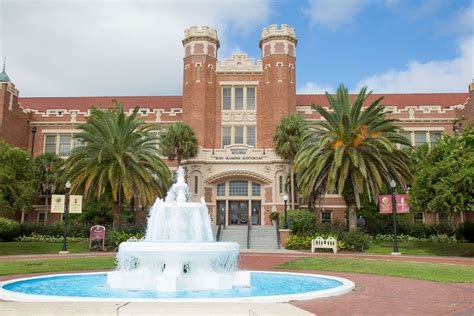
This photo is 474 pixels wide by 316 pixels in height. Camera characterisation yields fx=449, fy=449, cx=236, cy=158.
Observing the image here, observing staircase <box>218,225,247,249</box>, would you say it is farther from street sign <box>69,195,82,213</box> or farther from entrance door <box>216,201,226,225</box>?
street sign <box>69,195,82,213</box>

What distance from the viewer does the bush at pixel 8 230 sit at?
30969 mm

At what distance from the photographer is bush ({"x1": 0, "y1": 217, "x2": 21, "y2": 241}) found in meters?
31.0

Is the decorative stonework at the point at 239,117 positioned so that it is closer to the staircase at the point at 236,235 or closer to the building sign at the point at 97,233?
the staircase at the point at 236,235

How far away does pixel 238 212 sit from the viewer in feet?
133

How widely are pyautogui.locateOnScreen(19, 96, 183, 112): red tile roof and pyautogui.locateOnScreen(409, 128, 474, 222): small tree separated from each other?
30.1m

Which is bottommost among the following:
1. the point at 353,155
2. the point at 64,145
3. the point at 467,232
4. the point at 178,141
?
the point at 467,232

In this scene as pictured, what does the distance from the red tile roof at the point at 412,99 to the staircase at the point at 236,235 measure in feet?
61.5

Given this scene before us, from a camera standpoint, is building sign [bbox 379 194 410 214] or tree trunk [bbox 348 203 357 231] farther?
tree trunk [bbox 348 203 357 231]

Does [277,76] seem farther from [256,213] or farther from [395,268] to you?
[395,268]

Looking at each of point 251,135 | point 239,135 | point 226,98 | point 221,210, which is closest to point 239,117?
point 239,135

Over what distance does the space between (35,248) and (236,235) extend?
13700mm

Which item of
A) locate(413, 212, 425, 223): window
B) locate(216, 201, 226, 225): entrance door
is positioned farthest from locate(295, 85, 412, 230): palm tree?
locate(413, 212, 425, 223): window

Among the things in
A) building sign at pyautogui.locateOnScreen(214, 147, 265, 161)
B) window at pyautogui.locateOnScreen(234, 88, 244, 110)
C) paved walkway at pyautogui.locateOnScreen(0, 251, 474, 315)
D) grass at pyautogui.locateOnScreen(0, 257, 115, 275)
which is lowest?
grass at pyautogui.locateOnScreen(0, 257, 115, 275)

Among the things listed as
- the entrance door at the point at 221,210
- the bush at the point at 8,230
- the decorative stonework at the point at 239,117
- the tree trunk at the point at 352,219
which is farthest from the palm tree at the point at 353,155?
the bush at the point at 8,230
